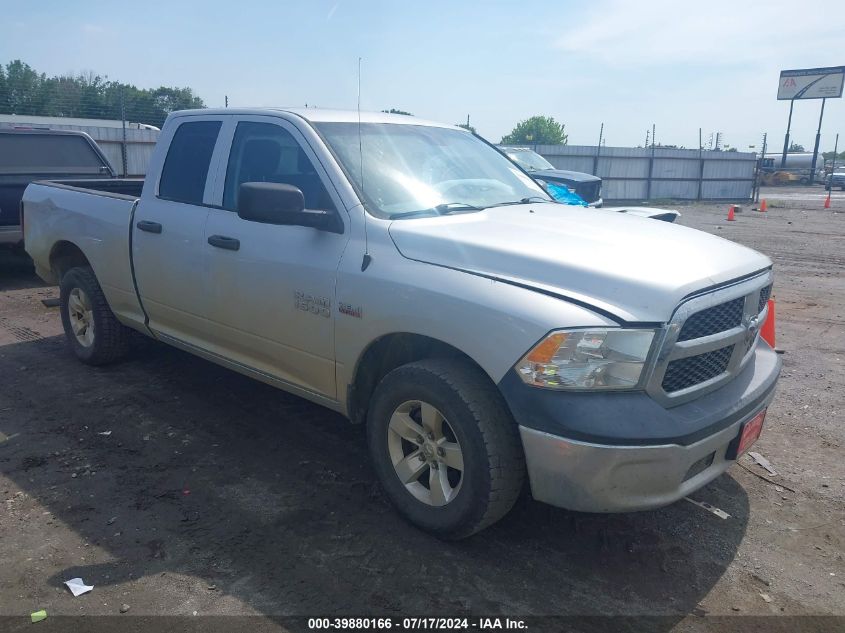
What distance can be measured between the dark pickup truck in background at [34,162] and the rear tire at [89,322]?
3.61 m

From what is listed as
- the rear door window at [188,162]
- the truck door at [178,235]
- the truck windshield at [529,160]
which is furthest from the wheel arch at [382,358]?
the truck windshield at [529,160]

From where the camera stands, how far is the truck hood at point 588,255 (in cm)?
292

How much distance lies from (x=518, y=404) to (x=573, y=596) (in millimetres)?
852

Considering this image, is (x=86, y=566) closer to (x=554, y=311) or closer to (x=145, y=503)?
(x=145, y=503)

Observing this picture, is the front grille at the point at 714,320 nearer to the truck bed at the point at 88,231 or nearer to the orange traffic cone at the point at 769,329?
the orange traffic cone at the point at 769,329

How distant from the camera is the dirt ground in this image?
2975 millimetres

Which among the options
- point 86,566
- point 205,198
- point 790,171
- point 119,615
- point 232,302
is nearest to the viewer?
point 119,615

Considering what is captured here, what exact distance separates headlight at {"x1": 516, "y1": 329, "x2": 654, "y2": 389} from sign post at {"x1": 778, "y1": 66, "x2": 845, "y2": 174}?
55.5 metres

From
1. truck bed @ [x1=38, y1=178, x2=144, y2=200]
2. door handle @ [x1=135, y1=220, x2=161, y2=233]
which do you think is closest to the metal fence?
truck bed @ [x1=38, y1=178, x2=144, y2=200]

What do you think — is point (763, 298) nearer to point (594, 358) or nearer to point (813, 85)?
point (594, 358)

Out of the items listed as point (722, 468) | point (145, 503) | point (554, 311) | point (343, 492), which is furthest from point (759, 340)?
point (145, 503)

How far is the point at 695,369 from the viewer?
121 inches

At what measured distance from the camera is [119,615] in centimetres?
285

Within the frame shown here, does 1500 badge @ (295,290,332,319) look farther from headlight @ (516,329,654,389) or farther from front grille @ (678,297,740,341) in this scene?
front grille @ (678,297,740,341)
